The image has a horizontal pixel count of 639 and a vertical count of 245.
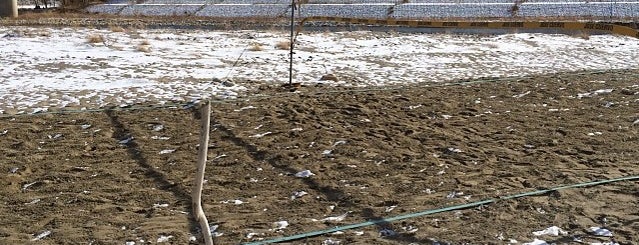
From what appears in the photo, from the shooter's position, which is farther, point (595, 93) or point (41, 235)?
point (595, 93)

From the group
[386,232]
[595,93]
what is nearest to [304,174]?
[386,232]

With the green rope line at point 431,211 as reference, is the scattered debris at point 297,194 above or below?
above

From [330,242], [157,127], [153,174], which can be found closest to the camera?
[330,242]

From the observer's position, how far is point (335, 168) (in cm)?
614

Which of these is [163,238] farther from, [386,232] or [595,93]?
[595,93]

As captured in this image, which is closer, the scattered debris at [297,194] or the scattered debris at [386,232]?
the scattered debris at [386,232]

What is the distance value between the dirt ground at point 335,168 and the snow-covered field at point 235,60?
181 centimetres

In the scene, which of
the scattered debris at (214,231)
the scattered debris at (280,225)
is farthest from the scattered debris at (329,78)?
the scattered debris at (214,231)

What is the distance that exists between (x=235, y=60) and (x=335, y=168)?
8206mm

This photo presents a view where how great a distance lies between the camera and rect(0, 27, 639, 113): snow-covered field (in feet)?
33.4

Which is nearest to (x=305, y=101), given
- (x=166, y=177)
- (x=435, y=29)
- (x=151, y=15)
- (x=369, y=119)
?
(x=369, y=119)

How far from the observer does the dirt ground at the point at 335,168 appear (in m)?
4.70

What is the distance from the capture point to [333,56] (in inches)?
578

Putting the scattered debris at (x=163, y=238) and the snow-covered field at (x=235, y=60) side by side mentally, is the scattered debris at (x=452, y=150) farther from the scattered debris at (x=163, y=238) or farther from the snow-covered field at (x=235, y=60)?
the snow-covered field at (x=235, y=60)
